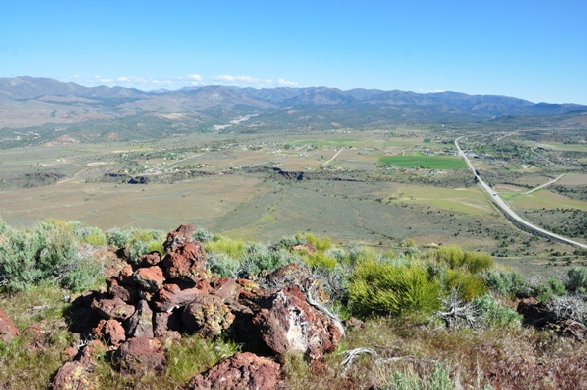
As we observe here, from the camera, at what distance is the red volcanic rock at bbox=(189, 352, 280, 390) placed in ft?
11.2

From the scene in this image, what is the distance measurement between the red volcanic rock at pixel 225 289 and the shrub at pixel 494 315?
3.59 meters

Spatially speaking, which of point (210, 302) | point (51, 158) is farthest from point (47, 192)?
point (210, 302)

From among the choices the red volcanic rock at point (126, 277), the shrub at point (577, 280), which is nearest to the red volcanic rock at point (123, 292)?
the red volcanic rock at point (126, 277)

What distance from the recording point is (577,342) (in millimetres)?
4941

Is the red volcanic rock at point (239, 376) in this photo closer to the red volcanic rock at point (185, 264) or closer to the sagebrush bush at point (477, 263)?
the red volcanic rock at point (185, 264)

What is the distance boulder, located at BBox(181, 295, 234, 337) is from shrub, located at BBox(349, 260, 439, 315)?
7.84 ft

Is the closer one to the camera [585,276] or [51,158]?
[585,276]

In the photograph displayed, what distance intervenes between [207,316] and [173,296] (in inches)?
27.5

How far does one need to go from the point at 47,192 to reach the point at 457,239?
66938 mm

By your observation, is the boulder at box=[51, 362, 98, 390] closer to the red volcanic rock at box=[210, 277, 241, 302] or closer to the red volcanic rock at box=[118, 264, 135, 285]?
the red volcanic rock at box=[118, 264, 135, 285]

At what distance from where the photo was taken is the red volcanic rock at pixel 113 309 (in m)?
4.75

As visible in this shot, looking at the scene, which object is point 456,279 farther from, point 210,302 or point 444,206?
point 444,206

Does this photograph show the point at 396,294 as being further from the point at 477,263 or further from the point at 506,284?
the point at 477,263

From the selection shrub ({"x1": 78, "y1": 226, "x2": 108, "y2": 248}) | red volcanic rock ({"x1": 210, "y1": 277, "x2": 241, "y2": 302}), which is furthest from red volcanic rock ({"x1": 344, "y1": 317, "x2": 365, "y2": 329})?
shrub ({"x1": 78, "y1": 226, "x2": 108, "y2": 248})
